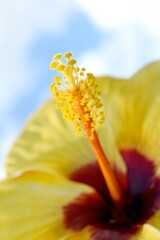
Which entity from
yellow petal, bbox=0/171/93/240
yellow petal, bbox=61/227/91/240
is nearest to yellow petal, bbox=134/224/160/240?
yellow petal, bbox=61/227/91/240

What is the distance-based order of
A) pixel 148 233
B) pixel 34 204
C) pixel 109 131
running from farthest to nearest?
pixel 109 131 → pixel 34 204 → pixel 148 233

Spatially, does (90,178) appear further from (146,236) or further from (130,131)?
(146,236)

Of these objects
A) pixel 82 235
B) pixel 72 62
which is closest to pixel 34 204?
pixel 82 235

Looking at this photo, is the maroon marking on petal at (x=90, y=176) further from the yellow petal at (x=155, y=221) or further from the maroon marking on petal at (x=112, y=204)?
the yellow petal at (x=155, y=221)

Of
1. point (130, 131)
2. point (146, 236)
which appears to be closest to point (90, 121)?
point (130, 131)

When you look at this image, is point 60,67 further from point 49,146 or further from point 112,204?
point 112,204

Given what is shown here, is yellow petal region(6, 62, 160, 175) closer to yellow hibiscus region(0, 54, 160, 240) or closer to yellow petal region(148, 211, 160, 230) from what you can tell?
yellow hibiscus region(0, 54, 160, 240)
